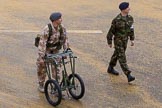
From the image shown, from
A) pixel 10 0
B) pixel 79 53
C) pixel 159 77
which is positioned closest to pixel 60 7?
pixel 10 0

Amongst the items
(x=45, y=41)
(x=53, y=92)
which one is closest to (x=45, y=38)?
(x=45, y=41)

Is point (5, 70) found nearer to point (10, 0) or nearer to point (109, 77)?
point (109, 77)

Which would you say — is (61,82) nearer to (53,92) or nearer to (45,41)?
(53,92)

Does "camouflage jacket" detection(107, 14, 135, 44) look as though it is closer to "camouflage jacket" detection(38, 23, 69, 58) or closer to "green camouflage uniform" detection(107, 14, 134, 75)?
"green camouflage uniform" detection(107, 14, 134, 75)

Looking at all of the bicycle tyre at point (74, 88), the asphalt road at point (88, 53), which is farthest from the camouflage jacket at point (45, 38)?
the asphalt road at point (88, 53)

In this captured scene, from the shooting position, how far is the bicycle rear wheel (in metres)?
8.23

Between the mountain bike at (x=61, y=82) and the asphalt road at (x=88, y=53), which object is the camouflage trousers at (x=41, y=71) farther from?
the asphalt road at (x=88, y=53)

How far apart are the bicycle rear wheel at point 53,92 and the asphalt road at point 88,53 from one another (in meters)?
0.14

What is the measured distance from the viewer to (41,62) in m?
8.75

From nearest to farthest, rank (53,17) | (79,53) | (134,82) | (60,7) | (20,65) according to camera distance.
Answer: (53,17)
(134,82)
(20,65)
(79,53)
(60,7)

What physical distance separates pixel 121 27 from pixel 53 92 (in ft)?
7.10

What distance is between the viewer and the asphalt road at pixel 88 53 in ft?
29.2

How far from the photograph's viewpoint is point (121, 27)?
9438 mm

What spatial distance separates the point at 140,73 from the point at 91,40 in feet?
8.81
